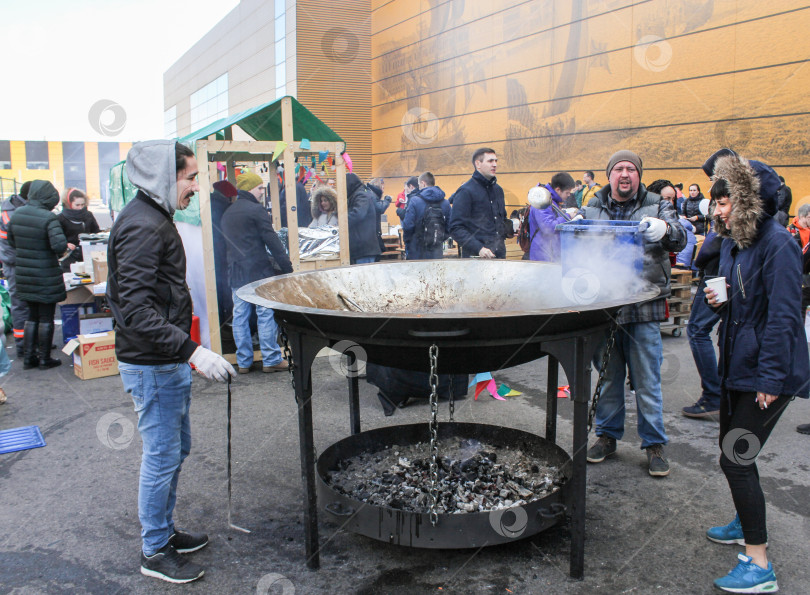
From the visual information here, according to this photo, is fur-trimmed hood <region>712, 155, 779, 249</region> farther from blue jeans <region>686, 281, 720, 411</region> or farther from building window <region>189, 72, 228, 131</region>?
building window <region>189, 72, 228, 131</region>

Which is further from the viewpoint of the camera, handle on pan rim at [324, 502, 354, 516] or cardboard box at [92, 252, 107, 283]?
cardboard box at [92, 252, 107, 283]

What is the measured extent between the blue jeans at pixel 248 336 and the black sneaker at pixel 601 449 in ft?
11.4

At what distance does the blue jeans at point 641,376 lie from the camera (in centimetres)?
367

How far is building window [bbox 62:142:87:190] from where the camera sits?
4085cm

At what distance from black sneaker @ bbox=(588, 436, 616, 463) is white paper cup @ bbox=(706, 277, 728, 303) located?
1.62 m

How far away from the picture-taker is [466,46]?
16.6 metres

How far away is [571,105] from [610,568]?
12.4m

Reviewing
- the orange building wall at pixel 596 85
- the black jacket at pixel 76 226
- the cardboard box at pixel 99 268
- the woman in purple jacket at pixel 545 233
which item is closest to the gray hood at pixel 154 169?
the woman in purple jacket at pixel 545 233

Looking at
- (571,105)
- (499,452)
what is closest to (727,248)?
(499,452)

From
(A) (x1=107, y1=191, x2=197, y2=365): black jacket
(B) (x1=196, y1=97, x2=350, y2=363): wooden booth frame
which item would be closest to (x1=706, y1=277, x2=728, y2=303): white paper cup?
→ (A) (x1=107, y1=191, x2=197, y2=365): black jacket

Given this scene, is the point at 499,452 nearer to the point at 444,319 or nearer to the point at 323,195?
the point at 444,319

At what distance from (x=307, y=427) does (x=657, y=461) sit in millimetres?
2264

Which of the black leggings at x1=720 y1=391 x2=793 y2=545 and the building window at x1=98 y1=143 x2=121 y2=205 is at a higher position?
the building window at x1=98 y1=143 x2=121 y2=205

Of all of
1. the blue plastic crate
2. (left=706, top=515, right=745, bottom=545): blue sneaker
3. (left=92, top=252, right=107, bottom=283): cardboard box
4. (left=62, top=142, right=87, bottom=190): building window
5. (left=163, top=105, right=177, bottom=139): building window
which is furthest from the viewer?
(left=163, top=105, right=177, bottom=139): building window
